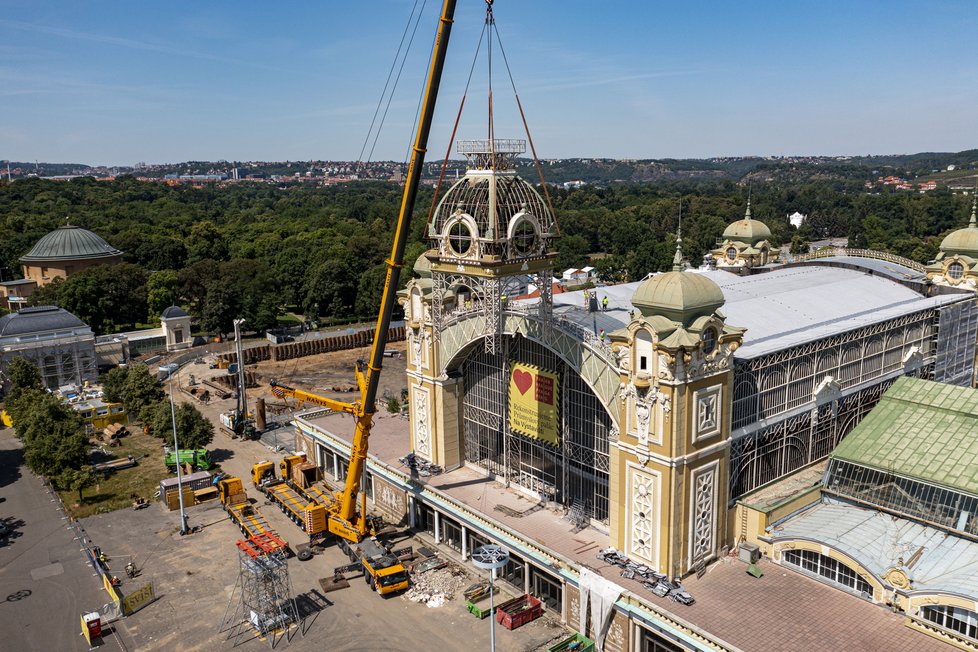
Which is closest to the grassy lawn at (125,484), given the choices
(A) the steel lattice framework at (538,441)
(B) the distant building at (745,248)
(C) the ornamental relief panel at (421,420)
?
(C) the ornamental relief panel at (421,420)

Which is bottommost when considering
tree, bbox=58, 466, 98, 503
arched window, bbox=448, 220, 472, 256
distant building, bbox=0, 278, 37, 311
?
tree, bbox=58, 466, 98, 503

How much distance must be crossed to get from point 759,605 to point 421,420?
26.1m

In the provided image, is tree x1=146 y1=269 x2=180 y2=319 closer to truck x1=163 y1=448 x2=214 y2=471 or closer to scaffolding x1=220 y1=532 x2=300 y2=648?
truck x1=163 y1=448 x2=214 y2=471

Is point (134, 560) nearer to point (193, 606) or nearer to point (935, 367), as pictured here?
point (193, 606)

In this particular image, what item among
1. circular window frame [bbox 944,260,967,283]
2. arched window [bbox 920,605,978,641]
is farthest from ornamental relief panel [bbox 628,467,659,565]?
circular window frame [bbox 944,260,967,283]

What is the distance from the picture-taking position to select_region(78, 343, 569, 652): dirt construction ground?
39625 mm

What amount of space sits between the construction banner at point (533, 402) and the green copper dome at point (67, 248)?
108 meters

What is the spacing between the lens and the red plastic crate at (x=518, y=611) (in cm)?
4012

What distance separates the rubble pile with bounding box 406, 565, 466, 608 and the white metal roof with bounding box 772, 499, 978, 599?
1859 centimetres

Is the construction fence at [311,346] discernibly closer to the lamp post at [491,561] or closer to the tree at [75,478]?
the tree at [75,478]

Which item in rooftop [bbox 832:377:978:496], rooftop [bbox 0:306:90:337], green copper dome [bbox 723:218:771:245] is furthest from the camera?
rooftop [bbox 0:306:90:337]

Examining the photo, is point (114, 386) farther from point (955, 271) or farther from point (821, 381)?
point (955, 271)

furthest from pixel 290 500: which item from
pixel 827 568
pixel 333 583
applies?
pixel 827 568

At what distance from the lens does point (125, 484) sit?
204ft
